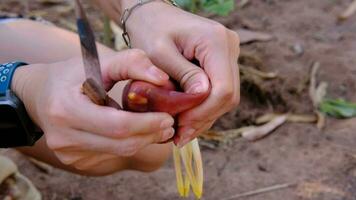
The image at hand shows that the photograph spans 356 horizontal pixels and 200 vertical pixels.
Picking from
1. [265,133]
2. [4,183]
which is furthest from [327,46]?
[4,183]

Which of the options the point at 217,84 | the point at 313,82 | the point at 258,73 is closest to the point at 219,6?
the point at 258,73

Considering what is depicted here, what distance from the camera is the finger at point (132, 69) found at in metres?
0.89

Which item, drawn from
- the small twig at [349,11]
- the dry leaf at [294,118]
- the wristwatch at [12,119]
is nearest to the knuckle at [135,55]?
the wristwatch at [12,119]

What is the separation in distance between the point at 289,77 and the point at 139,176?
592 mm

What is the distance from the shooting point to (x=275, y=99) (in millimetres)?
1949

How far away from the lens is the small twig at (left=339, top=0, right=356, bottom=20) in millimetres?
2365

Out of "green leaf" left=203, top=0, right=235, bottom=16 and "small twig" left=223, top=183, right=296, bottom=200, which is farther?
"green leaf" left=203, top=0, right=235, bottom=16

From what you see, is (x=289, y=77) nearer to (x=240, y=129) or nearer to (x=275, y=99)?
(x=275, y=99)

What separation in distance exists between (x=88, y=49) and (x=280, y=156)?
970 millimetres

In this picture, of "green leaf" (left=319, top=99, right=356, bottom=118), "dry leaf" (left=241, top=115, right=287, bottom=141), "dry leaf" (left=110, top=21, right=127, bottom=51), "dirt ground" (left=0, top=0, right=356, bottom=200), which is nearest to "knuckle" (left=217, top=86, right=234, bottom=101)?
"dirt ground" (left=0, top=0, right=356, bottom=200)

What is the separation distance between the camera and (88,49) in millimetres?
841

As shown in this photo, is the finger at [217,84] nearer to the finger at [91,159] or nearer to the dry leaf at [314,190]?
the finger at [91,159]

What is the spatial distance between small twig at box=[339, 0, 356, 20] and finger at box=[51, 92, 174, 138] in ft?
5.26

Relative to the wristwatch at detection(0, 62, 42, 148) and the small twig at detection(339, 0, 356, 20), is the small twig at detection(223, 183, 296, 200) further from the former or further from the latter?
the small twig at detection(339, 0, 356, 20)
